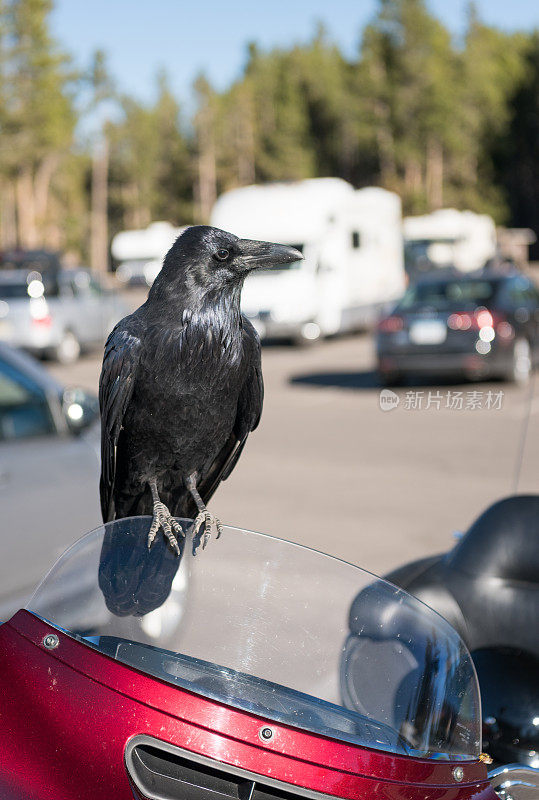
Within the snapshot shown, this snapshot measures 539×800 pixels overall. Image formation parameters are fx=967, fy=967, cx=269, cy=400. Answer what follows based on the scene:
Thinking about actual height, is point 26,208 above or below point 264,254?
above

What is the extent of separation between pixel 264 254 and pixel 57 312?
17800mm

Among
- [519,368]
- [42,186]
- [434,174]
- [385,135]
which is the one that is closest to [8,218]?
[42,186]

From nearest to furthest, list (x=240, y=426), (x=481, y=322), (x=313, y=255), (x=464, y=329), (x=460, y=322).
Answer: (x=240, y=426) < (x=464, y=329) < (x=460, y=322) < (x=481, y=322) < (x=313, y=255)

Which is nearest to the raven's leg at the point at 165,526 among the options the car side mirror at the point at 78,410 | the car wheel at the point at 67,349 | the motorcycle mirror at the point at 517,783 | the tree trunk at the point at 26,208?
the motorcycle mirror at the point at 517,783

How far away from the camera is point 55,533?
4.99m

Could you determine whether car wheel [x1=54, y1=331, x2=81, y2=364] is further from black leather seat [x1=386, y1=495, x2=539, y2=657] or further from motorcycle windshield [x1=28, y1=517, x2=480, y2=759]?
motorcycle windshield [x1=28, y1=517, x2=480, y2=759]

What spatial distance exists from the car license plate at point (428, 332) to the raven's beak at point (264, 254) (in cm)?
833

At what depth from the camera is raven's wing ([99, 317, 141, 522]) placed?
211cm

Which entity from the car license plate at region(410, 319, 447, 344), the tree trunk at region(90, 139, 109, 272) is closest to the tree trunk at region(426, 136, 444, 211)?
the tree trunk at region(90, 139, 109, 272)

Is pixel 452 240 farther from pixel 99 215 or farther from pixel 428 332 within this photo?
pixel 99 215

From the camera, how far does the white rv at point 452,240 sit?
4544 cm

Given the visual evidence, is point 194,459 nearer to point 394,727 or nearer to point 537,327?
point 394,727

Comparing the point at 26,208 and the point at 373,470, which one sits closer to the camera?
the point at 373,470

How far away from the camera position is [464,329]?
1033 cm
